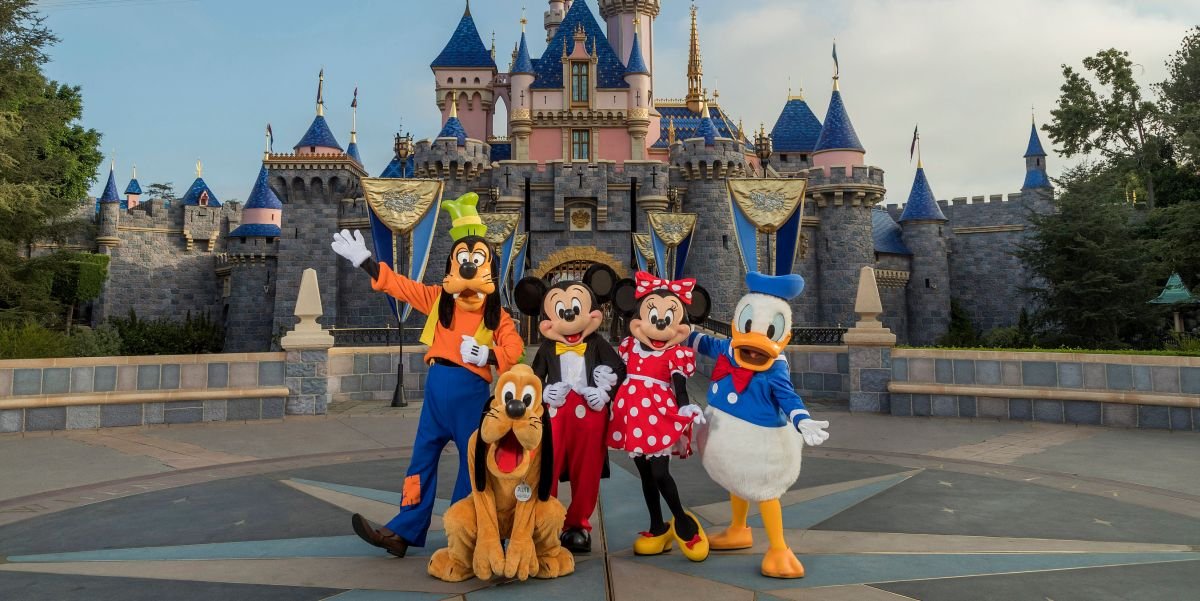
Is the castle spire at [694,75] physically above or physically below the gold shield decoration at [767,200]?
above

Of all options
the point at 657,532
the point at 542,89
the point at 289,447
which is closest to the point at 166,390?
the point at 289,447

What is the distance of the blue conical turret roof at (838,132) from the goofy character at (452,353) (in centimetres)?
2366

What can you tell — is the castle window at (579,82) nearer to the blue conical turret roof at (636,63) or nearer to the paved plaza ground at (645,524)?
the blue conical turret roof at (636,63)

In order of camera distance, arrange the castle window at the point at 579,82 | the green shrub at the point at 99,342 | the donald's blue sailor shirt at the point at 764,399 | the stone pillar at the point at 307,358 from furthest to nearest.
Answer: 1. the castle window at the point at 579,82
2. the green shrub at the point at 99,342
3. the stone pillar at the point at 307,358
4. the donald's blue sailor shirt at the point at 764,399

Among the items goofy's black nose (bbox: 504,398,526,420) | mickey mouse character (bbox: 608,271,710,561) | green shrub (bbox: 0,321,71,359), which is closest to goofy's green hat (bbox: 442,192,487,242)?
mickey mouse character (bbox: 608,271,710,561)

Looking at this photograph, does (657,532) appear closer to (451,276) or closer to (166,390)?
(451,276)

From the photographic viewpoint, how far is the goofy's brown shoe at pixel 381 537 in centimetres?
365

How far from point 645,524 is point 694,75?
117ft

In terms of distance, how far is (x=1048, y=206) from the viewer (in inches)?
1177

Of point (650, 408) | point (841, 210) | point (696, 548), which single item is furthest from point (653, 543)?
point (841, 210)

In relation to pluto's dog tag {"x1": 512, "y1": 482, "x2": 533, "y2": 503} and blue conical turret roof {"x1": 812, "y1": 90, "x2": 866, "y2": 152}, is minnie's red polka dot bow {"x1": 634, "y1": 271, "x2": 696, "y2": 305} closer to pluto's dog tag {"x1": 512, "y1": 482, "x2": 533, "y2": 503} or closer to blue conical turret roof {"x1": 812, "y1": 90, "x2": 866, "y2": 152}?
pluto's dog tag {"x1": 512, "y1": 482, "x2": 533, "y2": 503}

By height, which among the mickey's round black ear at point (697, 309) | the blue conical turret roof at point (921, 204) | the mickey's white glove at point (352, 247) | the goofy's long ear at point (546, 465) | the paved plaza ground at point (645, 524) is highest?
the blue conical turret roof at point (921, 204)

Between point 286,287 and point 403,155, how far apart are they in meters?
7.18

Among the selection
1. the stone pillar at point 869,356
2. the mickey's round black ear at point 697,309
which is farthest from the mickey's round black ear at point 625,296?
the stone pillar at point 869,356
